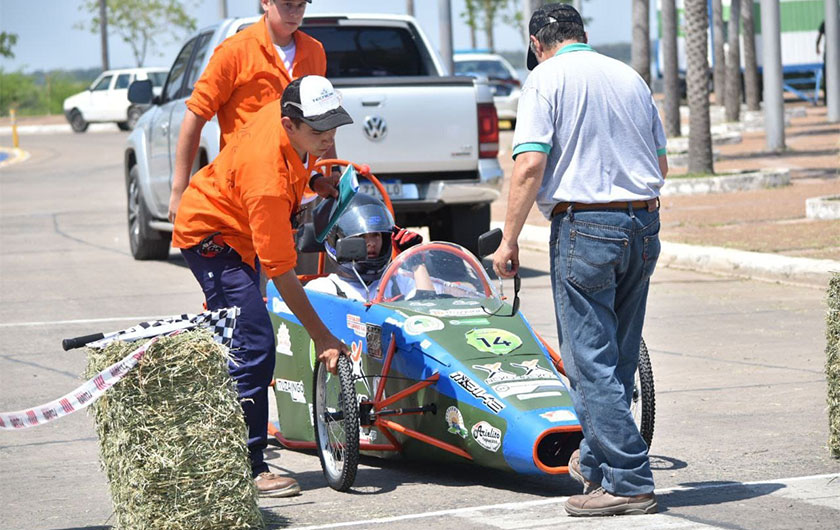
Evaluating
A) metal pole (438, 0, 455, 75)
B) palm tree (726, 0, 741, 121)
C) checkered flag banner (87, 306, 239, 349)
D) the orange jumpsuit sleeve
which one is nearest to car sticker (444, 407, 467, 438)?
checkered flag banner (87, 306, 239, 349)

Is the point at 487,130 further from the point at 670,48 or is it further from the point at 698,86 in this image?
the point at 670,48

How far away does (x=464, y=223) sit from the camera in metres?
13.1

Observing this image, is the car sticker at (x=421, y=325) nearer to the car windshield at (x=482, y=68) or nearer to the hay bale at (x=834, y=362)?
the hay bale at (x=834, y=362)

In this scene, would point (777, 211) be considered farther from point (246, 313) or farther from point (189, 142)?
point (246, 313)

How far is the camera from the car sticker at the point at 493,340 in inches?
249

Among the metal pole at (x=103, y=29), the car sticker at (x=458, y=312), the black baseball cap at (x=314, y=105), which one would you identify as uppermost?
the metal pole at (x=103, y=29)

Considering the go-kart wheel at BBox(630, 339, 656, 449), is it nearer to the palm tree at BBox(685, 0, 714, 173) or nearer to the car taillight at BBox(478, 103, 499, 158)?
the car taillight at BBox(478, 103, 499, 158)

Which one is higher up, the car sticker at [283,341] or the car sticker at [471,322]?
the car sticker at [471,322]

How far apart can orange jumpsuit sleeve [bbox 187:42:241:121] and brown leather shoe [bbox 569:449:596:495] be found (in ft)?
9.53

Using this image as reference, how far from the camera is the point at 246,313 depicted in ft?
19.9

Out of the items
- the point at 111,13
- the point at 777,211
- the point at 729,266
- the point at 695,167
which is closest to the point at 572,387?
the point at 729,266

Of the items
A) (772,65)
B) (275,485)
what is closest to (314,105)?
(275,485)

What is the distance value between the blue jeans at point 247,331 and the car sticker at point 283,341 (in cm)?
98

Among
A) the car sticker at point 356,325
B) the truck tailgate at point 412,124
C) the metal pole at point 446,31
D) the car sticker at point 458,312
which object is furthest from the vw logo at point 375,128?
the metal pole at point 446,31
